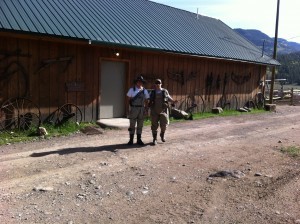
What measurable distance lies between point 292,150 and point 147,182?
4911 millimetres

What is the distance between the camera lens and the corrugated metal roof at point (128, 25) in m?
11.1

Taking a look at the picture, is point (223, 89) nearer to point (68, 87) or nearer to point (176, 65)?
point (176, 65)

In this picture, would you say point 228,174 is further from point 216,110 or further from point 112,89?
point 216,110

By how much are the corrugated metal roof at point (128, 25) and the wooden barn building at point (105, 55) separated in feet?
0.12

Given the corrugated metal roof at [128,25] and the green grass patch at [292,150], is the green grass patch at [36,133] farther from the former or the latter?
the green grass patch at [292,150]

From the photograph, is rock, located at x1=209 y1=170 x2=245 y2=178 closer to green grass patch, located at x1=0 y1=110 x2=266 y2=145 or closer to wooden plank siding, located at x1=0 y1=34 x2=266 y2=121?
green grass patch, located at x1=0 y1=110 x2=266 y2=145

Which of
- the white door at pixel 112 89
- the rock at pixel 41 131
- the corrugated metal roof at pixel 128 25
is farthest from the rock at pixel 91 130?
the corrugated metal roof at pixel 128 25

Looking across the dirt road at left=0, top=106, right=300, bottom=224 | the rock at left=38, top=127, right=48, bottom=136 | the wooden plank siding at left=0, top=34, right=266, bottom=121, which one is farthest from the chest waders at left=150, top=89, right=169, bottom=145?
the wooden plank siding at left=0, top=34, right=266, bottom=121

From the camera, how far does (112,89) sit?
1355 centimetres

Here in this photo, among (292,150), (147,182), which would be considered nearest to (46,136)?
(147,182)

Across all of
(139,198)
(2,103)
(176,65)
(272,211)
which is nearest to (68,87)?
(2,103)

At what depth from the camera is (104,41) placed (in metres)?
12.1

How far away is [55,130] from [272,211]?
7.19 metres

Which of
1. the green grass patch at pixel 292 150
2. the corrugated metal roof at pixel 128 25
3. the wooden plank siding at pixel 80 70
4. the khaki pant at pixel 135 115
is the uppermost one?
the corrugated metal roof at pixel 128 25
